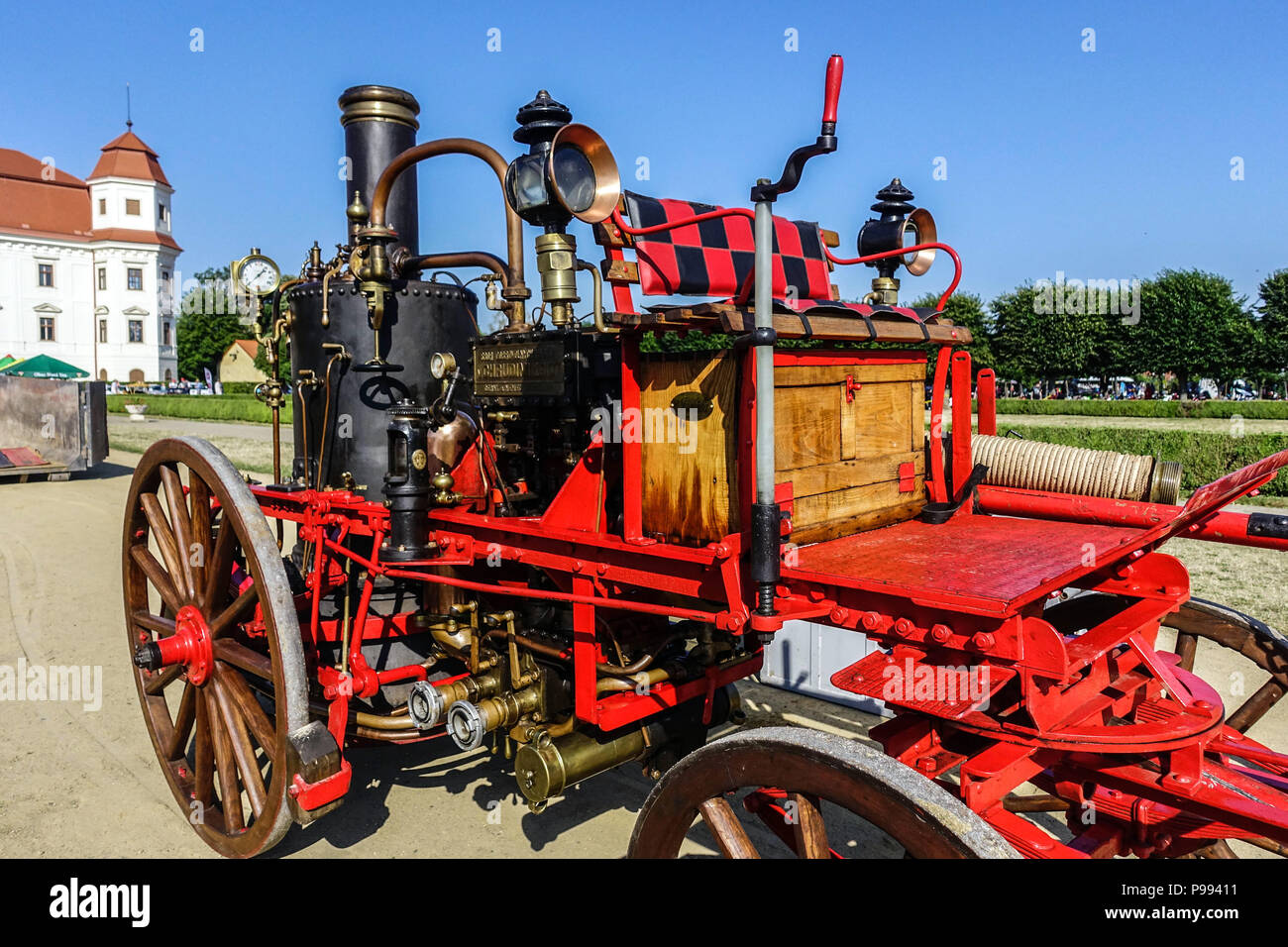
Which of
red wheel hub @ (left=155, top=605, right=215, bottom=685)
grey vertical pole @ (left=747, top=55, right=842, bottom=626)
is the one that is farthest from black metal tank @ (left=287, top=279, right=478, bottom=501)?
grey vertical pole @ (left=747, top=55, right=842, bottom=626)

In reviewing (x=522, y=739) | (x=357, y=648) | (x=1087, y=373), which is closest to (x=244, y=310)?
(x=357, y=648)

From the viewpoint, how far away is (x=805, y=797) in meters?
2.34

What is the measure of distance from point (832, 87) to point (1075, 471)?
6.11ft

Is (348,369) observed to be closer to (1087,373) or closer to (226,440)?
(226,440)

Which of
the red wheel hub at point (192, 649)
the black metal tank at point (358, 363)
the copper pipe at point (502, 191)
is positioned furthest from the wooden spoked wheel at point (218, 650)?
the copper pipe at point (502, 191)

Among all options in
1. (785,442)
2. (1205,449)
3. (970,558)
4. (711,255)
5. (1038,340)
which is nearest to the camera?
(970,558)

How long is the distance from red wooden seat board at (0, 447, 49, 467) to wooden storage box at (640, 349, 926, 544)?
62.4ft

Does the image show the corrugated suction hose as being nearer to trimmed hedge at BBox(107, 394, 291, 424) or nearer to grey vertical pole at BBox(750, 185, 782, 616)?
grey vertical pole at BBox(750, 185, 782, 616)

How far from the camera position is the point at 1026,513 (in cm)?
354

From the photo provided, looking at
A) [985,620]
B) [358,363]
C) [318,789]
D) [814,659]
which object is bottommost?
[814,659]

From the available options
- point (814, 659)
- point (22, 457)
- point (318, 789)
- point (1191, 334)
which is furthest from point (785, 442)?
point (1191, 334)

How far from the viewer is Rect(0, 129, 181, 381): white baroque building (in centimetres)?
5381

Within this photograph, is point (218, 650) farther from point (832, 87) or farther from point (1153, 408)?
point (1153, 408)

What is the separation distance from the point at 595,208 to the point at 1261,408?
120ft
